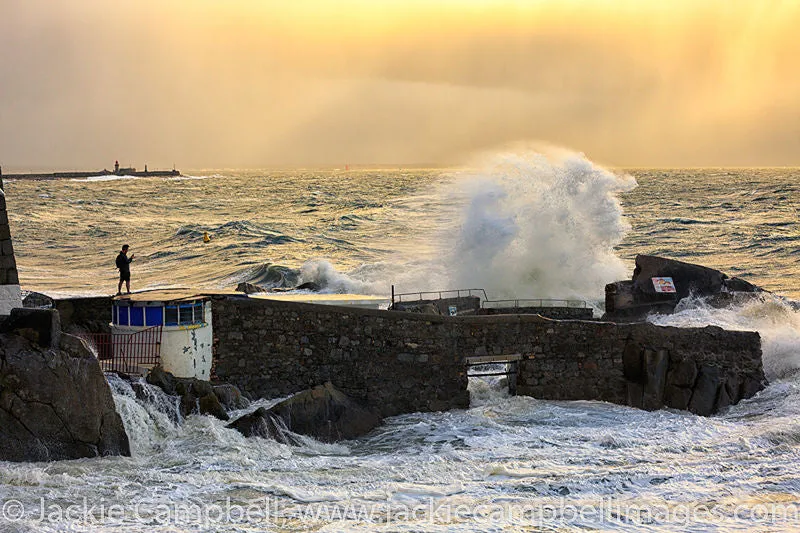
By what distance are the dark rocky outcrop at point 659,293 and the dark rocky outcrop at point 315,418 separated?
27.1 feet

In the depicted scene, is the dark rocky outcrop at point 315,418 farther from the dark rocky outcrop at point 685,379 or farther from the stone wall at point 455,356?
the dark rocky outcrop at point 685,379

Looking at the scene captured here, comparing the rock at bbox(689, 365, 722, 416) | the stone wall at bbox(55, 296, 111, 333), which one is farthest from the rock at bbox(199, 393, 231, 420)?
the rock at bbox(689, 365, 722, 416)

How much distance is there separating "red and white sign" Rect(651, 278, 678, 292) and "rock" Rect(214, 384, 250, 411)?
1038cm

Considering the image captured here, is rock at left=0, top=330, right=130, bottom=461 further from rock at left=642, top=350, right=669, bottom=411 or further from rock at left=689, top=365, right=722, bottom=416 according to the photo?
rock at left=689, top=365, right=722, bottom=416

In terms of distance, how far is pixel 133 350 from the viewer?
1511 centimetres

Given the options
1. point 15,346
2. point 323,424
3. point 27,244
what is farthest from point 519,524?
point 27,244

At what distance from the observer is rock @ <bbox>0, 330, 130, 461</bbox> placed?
12039 mm

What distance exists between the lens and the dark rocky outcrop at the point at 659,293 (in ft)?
71.4

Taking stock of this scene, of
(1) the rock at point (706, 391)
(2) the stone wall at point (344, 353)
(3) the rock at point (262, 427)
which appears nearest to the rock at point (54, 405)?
(3) the rock at point (262, 427)

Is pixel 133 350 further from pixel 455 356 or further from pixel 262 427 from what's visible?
pixel 455 356

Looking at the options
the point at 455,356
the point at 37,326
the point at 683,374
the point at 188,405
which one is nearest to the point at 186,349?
the point at 188,405

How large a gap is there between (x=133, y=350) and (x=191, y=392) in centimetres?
150

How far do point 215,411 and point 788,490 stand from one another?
725 centimetres

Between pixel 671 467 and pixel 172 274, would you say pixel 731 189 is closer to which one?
pixel 172 274
